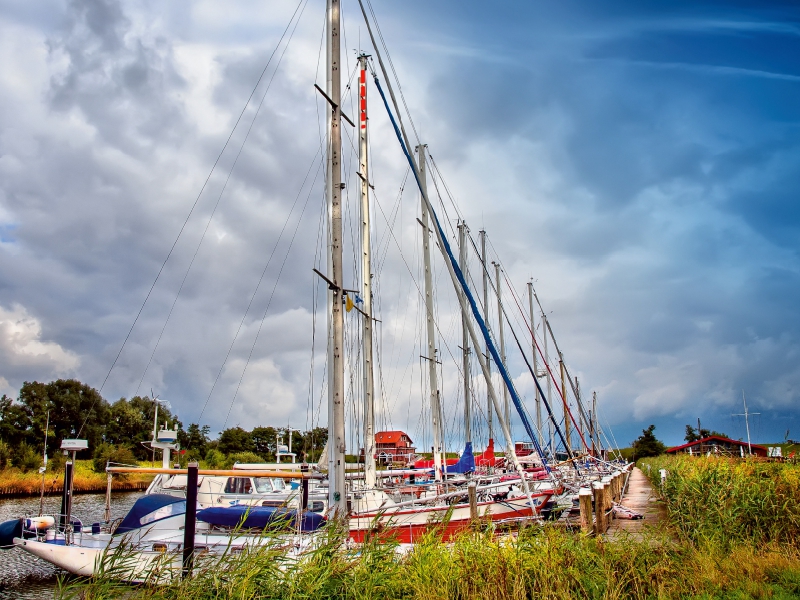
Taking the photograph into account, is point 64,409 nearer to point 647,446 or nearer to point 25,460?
point 25,460

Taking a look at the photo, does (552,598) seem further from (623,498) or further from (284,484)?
(623,498)

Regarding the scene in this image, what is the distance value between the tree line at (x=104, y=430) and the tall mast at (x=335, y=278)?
50789 mm

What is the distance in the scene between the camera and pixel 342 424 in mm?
14562

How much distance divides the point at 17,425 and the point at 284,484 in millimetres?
→ 57425

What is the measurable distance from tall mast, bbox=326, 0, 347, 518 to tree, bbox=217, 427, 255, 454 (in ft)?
220

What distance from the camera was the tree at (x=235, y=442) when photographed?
256 ft

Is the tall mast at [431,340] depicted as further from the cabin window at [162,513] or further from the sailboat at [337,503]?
the cabin window at [162,513]

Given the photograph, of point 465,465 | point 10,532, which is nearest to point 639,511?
point 465,465

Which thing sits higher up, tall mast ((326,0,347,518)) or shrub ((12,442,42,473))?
tall mast ((326,0,347,518))

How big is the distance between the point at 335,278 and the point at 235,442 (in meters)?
69.0

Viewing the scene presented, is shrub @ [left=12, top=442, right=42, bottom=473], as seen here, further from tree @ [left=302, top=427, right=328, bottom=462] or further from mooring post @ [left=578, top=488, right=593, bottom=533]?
mooring post @ [left=578, top=488, right=593, bottom=533]

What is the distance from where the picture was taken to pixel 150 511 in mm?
19375

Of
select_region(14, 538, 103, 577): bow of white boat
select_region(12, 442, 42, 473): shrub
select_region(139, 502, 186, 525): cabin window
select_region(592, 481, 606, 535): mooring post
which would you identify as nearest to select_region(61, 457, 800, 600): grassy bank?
select_region(592, 481, 606, 535): mooring post

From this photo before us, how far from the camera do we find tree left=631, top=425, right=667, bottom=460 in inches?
3433
